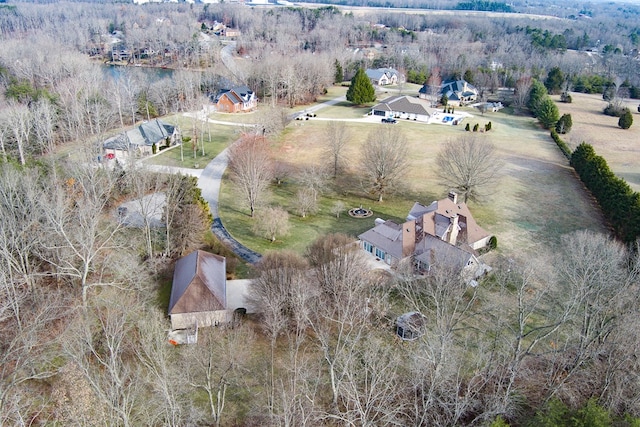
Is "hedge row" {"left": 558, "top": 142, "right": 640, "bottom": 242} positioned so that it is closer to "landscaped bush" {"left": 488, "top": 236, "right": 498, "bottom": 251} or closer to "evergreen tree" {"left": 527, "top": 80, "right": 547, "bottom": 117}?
"landscaped bush" {"left": 488, "top": 236, "right": 498, "bottom": 251}

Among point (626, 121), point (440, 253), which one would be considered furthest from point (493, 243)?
point (626, 121)

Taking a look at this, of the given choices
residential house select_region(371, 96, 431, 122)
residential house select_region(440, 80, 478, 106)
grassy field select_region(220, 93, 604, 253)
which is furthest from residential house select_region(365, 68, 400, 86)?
grassy field select_region(220, 93, 604, 253)

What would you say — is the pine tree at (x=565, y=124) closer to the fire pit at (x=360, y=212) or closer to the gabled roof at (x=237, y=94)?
the fire pit at (x=360, y=212)

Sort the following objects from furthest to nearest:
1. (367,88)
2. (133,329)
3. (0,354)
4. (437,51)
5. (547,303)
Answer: (437,51), (367,88), (547,303), (133,329), (0,354)

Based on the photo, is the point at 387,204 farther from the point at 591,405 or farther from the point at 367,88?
the point at 367,88

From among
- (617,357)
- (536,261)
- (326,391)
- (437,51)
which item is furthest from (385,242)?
(437,51)
